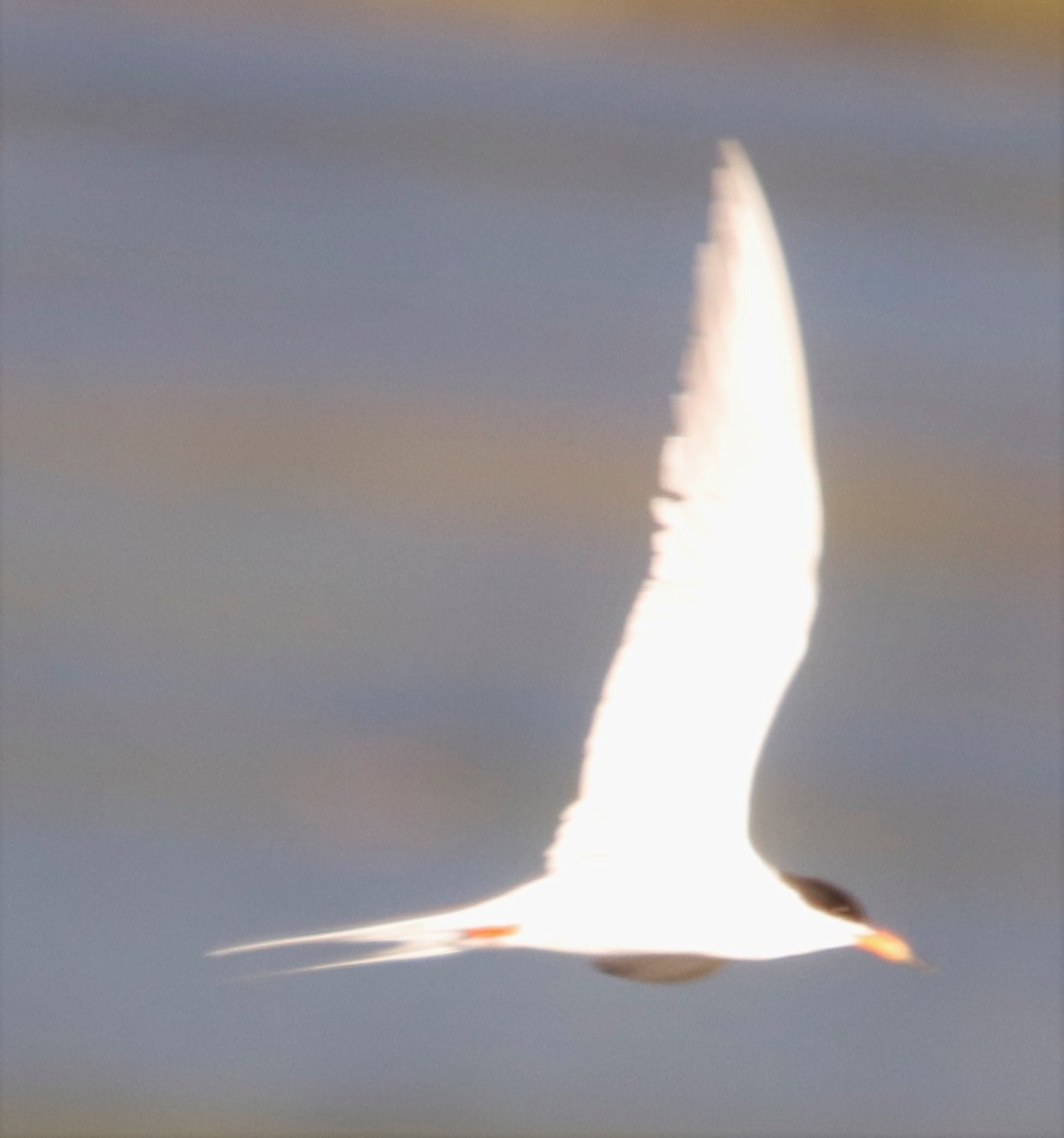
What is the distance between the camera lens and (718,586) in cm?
56

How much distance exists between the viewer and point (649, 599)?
1.84 feet

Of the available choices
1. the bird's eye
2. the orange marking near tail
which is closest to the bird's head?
the bird's eye

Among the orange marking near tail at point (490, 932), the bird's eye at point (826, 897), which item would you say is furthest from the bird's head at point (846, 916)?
the orange marking near tail at point (490, 932)

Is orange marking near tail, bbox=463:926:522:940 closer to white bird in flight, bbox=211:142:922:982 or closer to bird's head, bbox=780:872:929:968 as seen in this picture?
white bird in flight, bbox=211:142:922:982

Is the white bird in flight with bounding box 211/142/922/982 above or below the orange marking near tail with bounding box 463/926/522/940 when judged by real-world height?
above

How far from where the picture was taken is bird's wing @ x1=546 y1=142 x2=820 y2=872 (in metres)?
0.49

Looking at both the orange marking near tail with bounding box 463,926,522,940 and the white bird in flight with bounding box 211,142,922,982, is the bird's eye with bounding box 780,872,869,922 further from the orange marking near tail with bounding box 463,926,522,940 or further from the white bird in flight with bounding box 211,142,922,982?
the orange marking near tail with bounding box 463,926,522,940

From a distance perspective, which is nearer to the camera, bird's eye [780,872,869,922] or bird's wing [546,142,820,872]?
bird's wing [546,142,820,872]

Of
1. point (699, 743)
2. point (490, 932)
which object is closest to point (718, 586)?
point (699, 743)

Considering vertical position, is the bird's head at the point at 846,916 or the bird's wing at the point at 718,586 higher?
the bird's wing at the point at 718,586

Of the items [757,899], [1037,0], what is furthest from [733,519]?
[1037,0]

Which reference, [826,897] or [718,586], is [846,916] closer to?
[826,897]

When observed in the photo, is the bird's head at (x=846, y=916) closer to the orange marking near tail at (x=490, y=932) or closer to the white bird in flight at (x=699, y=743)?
the white bird in flight at (x=699, y=743)

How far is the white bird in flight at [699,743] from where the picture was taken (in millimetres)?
533
